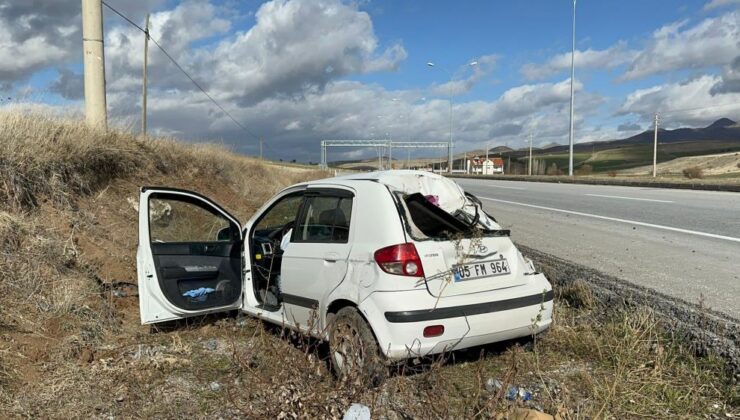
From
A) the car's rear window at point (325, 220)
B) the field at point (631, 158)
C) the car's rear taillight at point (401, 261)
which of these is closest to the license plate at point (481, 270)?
the car's rear taillight at point (401, 261)

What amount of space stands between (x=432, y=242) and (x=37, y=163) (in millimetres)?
6156

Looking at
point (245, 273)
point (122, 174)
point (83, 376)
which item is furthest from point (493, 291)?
point (122, 174)

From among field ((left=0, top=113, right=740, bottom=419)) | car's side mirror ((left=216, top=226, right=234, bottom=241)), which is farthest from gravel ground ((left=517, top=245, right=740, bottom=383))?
car's side mirror ((left=216, top=226, right=234, bottom=241))

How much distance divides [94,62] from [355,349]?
370 inches

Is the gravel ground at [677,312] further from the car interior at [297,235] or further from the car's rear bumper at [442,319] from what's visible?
the car interior at [297,235]

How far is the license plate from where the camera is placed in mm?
3611

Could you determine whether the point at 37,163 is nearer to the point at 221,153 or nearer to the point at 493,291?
the point at 493,291

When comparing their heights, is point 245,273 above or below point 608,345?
above

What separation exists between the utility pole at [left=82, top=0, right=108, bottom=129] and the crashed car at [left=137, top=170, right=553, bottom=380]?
21.0ft

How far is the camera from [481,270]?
12.2 feet

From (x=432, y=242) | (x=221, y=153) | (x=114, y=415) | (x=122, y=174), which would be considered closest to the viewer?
(x=114, y=415)

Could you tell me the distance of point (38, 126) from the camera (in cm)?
783

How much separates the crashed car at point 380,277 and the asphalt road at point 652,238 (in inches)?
77.2

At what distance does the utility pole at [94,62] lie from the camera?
9961 millimetres
